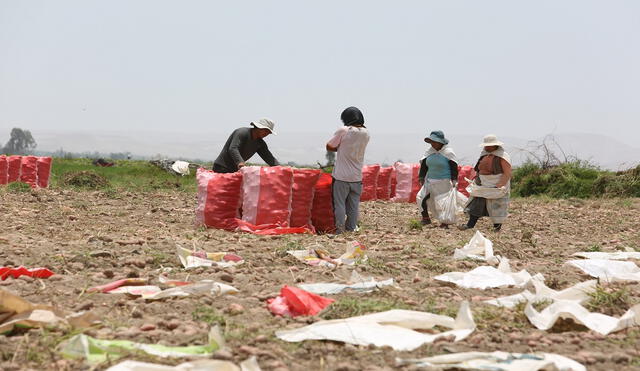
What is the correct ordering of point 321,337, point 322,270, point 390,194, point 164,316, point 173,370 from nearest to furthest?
1. point 173,370
2. point 321,337
3. point 164,316
4. point 322,270
5. point 390,194

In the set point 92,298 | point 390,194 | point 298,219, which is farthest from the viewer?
point 390,194

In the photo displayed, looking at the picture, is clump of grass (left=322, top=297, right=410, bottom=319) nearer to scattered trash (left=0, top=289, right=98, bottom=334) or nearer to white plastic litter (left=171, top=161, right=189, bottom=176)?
scattered trash (left=0, top=289, right=98, bottom=334)

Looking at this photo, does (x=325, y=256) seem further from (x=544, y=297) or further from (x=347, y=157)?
(x=347, y=157)

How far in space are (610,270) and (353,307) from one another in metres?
2.50

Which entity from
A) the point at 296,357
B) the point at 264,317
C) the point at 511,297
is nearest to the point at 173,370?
the point at 296,357

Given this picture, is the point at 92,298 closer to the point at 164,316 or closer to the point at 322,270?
the point at 164,316

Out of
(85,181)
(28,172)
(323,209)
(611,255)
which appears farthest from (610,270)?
(28,172)

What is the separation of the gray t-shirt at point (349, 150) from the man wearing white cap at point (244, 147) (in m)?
0.74

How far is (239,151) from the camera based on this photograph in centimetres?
762

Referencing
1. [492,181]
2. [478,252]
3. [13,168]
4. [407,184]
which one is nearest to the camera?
[478,252]

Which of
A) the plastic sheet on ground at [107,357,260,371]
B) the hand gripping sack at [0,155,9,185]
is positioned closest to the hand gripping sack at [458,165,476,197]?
the hand gripping sack at [0,155,9,185]

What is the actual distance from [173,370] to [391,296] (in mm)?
1728

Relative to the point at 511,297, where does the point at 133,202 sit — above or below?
below

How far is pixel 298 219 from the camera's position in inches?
287
